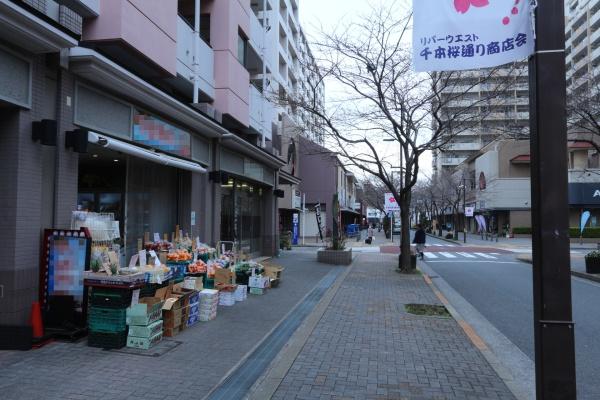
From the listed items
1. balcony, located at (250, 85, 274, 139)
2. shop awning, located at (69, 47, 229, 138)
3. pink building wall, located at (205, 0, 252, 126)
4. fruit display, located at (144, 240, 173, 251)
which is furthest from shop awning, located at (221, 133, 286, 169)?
fruit display, located at (144, 240, 173, 251)

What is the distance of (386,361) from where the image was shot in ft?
20.3

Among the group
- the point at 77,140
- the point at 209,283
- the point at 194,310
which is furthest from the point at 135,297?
the point at 209,283

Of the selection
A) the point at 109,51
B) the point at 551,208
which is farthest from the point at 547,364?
the point at 109,51

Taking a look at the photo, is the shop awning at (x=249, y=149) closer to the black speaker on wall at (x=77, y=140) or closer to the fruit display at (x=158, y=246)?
the fruit display at (x=158, y=246)

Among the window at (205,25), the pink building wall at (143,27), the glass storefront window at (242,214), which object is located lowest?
the glass storefront window at (242,214)

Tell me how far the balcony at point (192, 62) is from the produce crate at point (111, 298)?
23.2 ft

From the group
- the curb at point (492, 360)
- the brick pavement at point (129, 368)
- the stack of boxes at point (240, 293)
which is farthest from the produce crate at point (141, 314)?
the curb at point (492, 360)

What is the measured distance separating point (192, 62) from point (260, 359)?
8.90m

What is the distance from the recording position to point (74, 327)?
22.3 ft

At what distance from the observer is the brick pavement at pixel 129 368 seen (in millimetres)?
4887

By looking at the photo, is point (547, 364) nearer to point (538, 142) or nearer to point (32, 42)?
point (538, 142)

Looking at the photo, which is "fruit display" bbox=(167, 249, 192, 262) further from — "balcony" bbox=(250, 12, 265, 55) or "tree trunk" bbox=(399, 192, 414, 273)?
"balcony" bbox=(250, 12, 265, 55)

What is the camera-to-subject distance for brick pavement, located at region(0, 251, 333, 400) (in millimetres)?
4887

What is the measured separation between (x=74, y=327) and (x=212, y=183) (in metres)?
7.80
